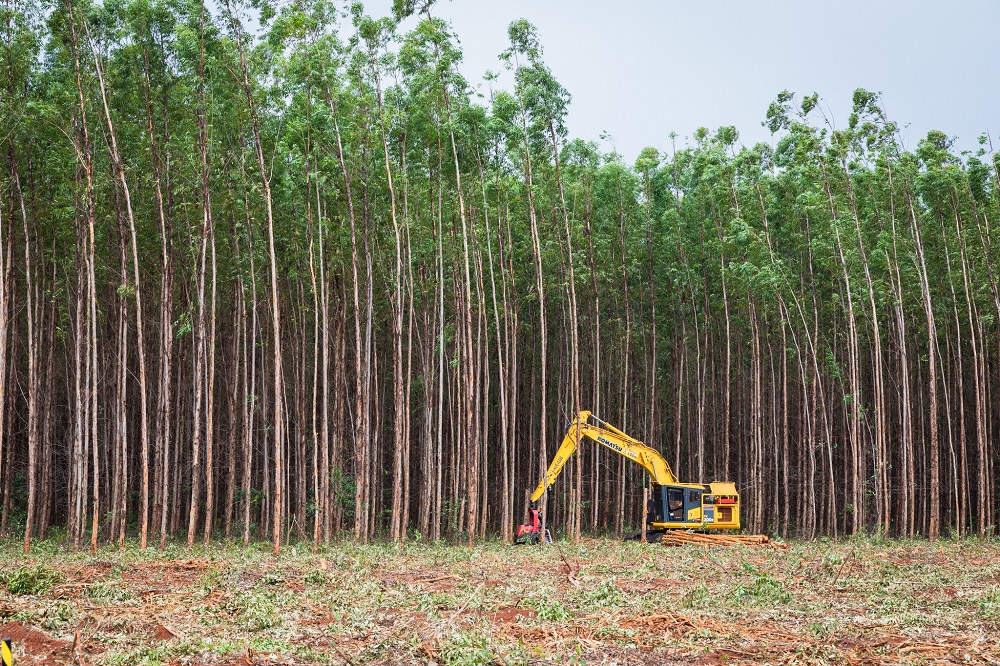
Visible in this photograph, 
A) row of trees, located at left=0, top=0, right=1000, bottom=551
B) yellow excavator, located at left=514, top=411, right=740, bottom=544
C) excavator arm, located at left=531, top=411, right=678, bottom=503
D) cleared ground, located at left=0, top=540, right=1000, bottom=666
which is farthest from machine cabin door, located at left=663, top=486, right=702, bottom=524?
cleared ground, located at left=0, top=540, right=1000, bottom=666

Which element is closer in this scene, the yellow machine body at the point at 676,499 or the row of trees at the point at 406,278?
the row of trees at the point at 406,278

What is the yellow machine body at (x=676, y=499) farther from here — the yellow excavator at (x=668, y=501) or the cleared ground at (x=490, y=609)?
the cleared ground at (x=490, y=609)

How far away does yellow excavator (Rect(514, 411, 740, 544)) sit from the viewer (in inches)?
714

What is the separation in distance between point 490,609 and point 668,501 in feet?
34.1

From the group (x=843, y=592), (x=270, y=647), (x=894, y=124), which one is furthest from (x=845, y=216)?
(x=270, y=647)

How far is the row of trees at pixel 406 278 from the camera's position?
14406 millimetres

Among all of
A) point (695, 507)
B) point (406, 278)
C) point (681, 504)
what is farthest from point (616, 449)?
point (406, 278)

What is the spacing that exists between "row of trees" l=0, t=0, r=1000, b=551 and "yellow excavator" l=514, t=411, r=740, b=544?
1.03 m

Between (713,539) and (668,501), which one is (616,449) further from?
(713,539)

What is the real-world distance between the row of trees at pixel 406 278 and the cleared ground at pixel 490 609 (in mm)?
3304

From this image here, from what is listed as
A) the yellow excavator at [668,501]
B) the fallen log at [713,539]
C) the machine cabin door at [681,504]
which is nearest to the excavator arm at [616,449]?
the yellow excavator at [668,501]

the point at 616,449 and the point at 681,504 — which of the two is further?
the point at 616,449

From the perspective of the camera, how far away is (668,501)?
18.3 m

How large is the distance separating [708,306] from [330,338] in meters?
9.69
